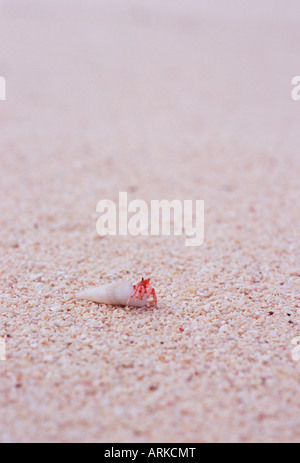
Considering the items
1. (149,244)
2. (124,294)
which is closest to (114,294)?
(124,294)

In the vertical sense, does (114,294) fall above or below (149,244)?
below

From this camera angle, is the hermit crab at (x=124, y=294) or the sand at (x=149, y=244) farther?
the hermit crab at (x=124, y=294)

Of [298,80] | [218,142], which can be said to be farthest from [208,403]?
[298,80]

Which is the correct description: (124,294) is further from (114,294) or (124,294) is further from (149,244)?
(149,244)

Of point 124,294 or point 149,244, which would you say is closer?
point 124,294
